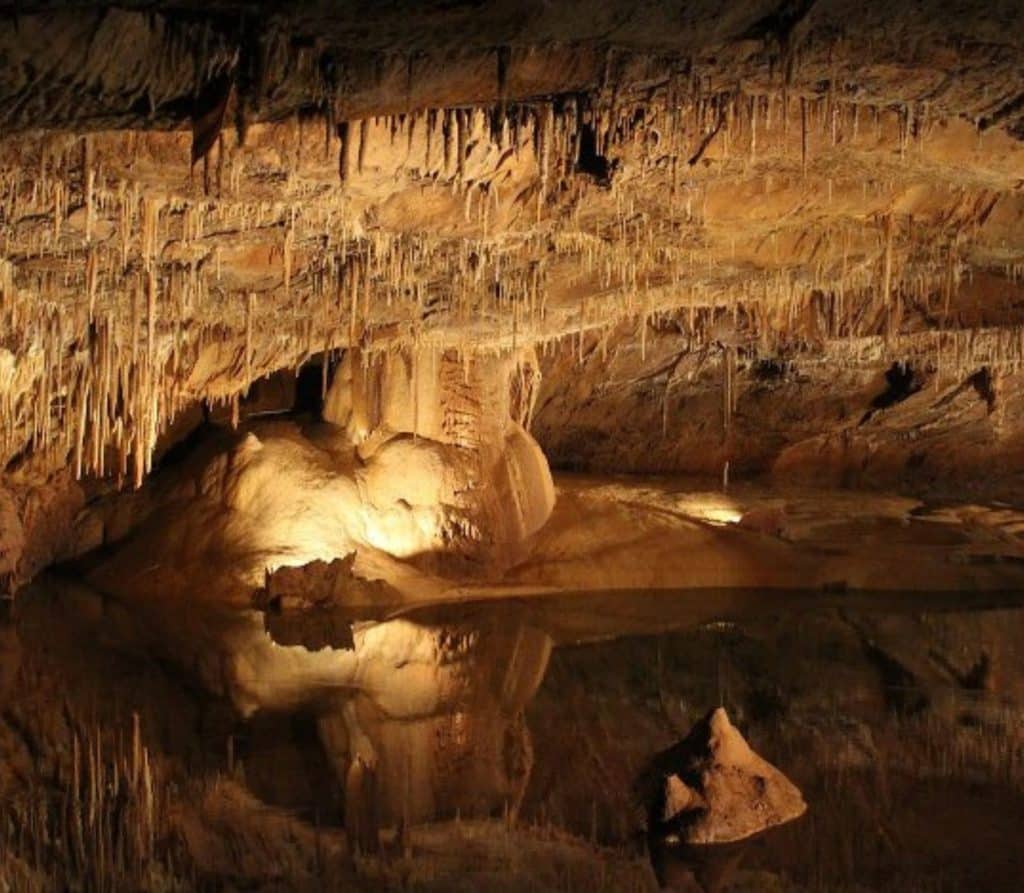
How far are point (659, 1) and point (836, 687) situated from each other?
15.7 ft

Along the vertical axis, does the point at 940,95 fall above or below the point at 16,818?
above

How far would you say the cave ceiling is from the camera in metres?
5.50

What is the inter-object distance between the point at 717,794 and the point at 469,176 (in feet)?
14.6

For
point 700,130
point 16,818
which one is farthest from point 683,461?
point 16,818

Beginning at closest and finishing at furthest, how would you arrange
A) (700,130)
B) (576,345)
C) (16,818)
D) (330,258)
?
(16,818)
(700,130)
(330,258)
(576,345)

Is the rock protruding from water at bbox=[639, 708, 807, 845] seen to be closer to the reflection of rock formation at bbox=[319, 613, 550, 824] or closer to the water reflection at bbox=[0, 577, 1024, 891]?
the water reflection at bbox=[0, 577, 1024, 891]

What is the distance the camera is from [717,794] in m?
4.90

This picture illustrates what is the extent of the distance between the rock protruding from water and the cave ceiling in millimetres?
3305

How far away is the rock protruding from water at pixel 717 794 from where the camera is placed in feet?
15.7

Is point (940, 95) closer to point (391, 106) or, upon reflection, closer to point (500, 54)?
point (500, 54)

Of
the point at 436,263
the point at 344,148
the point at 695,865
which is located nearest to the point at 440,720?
the point at 695,865

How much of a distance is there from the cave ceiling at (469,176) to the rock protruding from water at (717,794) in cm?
330

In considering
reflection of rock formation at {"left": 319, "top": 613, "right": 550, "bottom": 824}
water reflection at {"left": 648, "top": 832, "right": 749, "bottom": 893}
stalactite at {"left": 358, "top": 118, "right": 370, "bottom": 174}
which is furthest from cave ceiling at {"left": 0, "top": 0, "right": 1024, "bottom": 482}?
water reflection at {"left": 648, "top": 832, "right": 749, "bottom": 893}

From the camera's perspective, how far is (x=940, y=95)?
6609 millimetres
